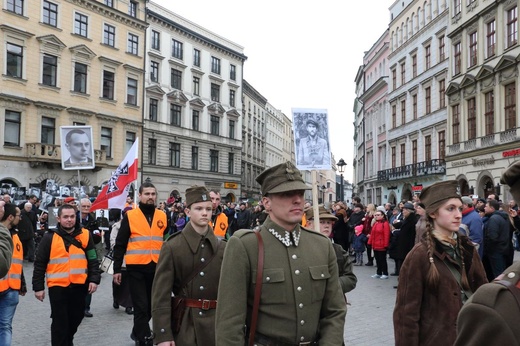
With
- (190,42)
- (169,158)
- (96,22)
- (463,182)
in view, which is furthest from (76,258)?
(190,42)

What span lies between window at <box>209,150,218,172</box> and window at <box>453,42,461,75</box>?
27.1m

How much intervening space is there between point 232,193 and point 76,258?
167ft

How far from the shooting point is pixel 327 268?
133 inches

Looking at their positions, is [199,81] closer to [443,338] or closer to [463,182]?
[463,182]

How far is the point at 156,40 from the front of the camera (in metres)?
46.4

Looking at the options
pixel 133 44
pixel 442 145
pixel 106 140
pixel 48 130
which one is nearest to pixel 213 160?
pixel 133 44

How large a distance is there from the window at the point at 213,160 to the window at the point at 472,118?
28.4 metres

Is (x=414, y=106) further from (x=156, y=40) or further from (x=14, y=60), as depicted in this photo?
(x=14, y=60)

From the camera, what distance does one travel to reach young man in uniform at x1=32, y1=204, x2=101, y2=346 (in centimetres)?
602

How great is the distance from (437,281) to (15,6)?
117ft

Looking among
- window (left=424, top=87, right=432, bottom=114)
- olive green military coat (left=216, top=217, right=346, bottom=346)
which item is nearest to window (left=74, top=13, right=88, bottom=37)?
window (left=424, top=87, right=432, bottom=114)

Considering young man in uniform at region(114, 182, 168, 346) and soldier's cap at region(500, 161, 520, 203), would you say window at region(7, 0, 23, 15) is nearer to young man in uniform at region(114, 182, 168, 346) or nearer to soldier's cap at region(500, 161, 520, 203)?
young man in uniform at region(114, 182, 168, 346)

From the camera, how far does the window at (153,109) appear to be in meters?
46.2

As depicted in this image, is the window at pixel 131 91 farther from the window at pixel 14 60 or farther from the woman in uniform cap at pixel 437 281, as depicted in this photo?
the woman in uniform cap at pixel 437 281
